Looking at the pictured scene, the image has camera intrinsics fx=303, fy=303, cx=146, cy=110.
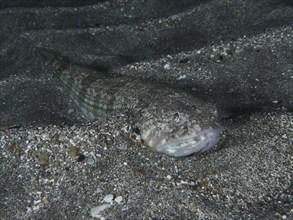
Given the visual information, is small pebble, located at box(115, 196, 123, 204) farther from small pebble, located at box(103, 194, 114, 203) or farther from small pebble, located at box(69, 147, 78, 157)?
small pebble, located at box(69, 147, 78, 157)

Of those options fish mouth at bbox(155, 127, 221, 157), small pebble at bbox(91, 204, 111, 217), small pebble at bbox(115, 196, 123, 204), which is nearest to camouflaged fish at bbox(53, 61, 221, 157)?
fish mouth at bbox(155, 127, 221, 157)

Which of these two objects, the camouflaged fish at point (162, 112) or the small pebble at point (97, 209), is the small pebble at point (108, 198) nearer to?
the small pebble at point (97, 209)

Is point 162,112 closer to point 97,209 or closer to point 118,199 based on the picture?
point 118,199

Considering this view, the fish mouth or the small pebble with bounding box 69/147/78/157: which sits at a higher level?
the fish mouth

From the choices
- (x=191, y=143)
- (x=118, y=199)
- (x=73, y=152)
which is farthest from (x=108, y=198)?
(x=191, y=143)

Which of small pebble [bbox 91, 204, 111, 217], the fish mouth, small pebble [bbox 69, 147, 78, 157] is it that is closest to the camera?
small pebble [bbox 91, 204, 111, 217]

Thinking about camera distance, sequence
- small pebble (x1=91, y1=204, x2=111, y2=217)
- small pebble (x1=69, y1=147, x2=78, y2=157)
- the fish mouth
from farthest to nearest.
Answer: small pebble (x1=69, y1=147, x2=78, y2=157)
the fish mouth
small pebble (x1=91, y1=204, x2=111, y2=217)

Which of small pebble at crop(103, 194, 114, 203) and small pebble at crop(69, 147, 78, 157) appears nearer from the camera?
small pebble at crop(103, 194, 114, 203)

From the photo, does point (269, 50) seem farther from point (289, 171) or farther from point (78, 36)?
point (78, 36)

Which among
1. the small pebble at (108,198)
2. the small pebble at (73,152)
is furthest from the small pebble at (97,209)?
the small pebble at (73,152)
